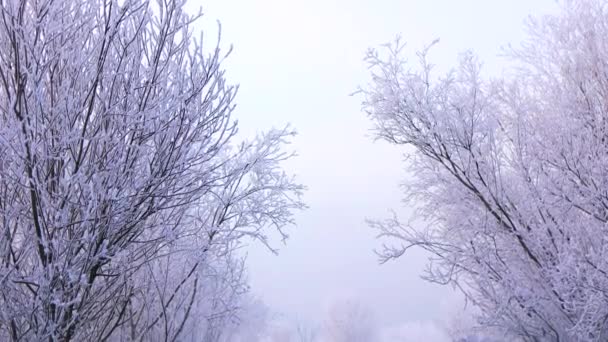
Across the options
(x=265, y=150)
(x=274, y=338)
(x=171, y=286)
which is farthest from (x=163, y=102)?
(x=274, y=338)

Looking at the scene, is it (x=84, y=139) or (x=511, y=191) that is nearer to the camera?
(x=84, y=139)

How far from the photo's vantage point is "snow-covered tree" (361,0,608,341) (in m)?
6.54

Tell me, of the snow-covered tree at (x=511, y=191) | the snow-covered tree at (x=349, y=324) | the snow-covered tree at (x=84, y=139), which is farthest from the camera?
the snow-covered tree at (x=349, y=324)

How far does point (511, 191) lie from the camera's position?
7.72m

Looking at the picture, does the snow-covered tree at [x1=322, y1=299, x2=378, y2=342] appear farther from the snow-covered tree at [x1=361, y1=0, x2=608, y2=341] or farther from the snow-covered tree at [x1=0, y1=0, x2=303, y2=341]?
the snow-covered tree at [x1=0, y1=0, x2=303, y2=341]

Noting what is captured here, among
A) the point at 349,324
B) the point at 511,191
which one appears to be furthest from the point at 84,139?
the point at 349,324

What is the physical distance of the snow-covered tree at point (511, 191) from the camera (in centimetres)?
654

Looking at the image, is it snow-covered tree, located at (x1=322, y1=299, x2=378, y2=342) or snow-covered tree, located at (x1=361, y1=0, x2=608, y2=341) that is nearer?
snow-covered tree, located at (x1=361, y1=0, x2=608, y2=341)

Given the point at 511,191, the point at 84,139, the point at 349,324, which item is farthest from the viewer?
the point at 349,324

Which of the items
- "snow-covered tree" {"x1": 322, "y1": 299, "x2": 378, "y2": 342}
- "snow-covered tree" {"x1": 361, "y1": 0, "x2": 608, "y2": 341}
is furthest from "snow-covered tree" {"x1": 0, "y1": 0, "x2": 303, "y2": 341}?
"snow-covered tree" {"x1": 322, "y1": 299, "x2": 378, "y2": 342}

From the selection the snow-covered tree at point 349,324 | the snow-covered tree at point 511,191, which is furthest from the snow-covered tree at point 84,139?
the snow-covered tree at point 349,324

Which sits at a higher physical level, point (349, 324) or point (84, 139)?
point (349, 324)

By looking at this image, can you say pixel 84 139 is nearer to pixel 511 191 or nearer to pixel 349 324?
pixel 511 191

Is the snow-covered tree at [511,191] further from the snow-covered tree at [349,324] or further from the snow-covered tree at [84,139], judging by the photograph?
the snow-covered tree at [349,324]
